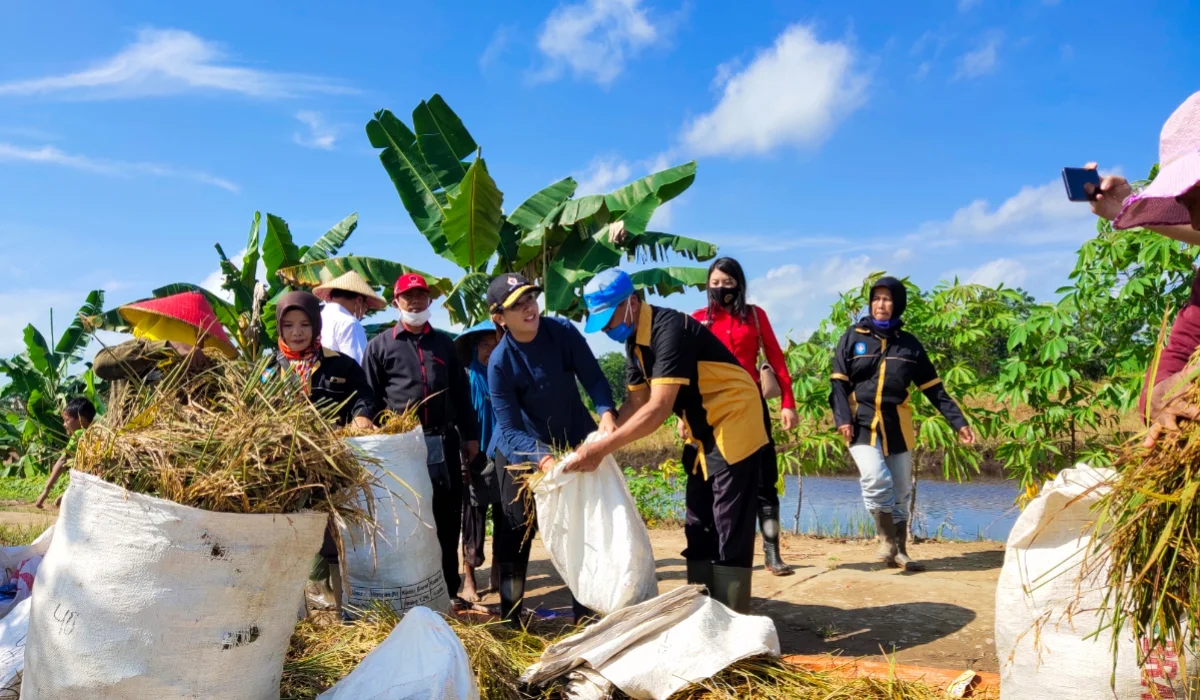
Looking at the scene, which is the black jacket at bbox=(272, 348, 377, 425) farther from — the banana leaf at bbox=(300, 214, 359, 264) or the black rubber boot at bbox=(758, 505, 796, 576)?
the banana leaf at bbox=(300, 214, 359, 264)

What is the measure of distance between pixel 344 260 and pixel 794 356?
20.2 ft

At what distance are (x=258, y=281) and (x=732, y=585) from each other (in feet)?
33.5

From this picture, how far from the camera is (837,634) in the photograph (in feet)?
12.1

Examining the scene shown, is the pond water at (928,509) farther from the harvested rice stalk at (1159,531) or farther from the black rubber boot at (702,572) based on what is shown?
the harvested rice stalk at (1159,531)

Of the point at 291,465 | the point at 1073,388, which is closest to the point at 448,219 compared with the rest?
the point at 1073,388

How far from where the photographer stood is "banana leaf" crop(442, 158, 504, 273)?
923 centimetres

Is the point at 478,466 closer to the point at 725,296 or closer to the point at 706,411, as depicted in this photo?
the point at 725,296

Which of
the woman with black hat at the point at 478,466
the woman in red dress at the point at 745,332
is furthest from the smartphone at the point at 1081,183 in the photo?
the woman with black hat at the point at 478,466

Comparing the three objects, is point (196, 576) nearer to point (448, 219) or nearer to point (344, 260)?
point (448, 219)

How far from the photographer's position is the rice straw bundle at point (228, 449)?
2145mm

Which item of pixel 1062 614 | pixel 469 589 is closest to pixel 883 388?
pixel 469 589

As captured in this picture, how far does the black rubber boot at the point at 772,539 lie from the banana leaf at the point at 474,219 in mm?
5510

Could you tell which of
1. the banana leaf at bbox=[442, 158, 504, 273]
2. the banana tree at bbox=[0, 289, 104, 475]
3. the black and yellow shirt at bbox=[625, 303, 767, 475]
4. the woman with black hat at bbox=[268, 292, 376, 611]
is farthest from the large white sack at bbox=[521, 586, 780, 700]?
the banana tree at bbox=[0, 289, 104, 475]

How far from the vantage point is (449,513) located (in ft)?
13.6
